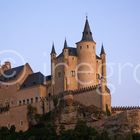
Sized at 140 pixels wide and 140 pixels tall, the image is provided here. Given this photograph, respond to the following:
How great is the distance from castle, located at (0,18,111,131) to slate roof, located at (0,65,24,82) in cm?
245

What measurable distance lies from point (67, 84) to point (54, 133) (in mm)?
10049

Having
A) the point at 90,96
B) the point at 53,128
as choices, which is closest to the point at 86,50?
the point at 90,96

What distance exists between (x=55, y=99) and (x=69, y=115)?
428 cm

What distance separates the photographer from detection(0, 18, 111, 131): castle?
9062 cm

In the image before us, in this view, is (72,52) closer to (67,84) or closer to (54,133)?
(67,84)

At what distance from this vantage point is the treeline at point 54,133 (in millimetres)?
80387

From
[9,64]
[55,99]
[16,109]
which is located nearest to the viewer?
[55,99]

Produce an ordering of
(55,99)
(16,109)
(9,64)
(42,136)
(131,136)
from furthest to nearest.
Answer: (9,64)
(16,109)
(55,99)
(42,136)
(131,136)

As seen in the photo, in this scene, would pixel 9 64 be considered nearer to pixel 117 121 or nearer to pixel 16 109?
pixel 16 109

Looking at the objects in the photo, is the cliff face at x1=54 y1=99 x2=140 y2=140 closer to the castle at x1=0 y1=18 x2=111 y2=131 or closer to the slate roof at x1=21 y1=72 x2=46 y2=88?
the castle at x1=0 y1=18 x2=111 y2=131

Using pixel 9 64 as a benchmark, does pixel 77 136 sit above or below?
below

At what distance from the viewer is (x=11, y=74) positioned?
106250mm

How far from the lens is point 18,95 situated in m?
102

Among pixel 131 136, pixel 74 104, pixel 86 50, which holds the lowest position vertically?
pixel 131 136
